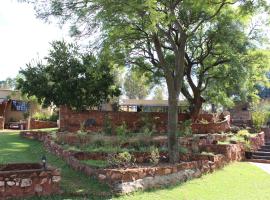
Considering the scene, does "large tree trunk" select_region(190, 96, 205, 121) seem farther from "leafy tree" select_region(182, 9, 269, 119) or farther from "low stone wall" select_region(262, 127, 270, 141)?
"low stone wall" select_region(262, 127, 270, 141)

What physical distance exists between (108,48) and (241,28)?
310 inches

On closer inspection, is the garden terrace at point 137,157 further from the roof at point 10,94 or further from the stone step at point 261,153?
the roof at point 10,94

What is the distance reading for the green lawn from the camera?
9.05 meters

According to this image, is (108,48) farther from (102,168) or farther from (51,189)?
(51,189)

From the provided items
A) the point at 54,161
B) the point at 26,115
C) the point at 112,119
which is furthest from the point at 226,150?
the point at 26,115

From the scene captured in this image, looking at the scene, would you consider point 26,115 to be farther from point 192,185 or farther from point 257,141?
point 192,185

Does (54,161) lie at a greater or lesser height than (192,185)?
greater

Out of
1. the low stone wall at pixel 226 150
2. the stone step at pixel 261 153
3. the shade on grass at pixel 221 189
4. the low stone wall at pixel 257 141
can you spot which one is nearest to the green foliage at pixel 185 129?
the low stone wall at pixel 226 150

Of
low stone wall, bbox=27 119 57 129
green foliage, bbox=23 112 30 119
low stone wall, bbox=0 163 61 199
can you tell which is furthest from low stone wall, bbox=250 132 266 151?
green foliage, bbox=23 112 30 119

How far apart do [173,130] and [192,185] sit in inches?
111

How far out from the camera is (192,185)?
34.7 feet

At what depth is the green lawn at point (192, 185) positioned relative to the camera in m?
9.05

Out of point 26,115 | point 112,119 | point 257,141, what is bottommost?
point 257,141

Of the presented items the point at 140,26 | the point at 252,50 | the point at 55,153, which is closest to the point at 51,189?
the point at 55,153
